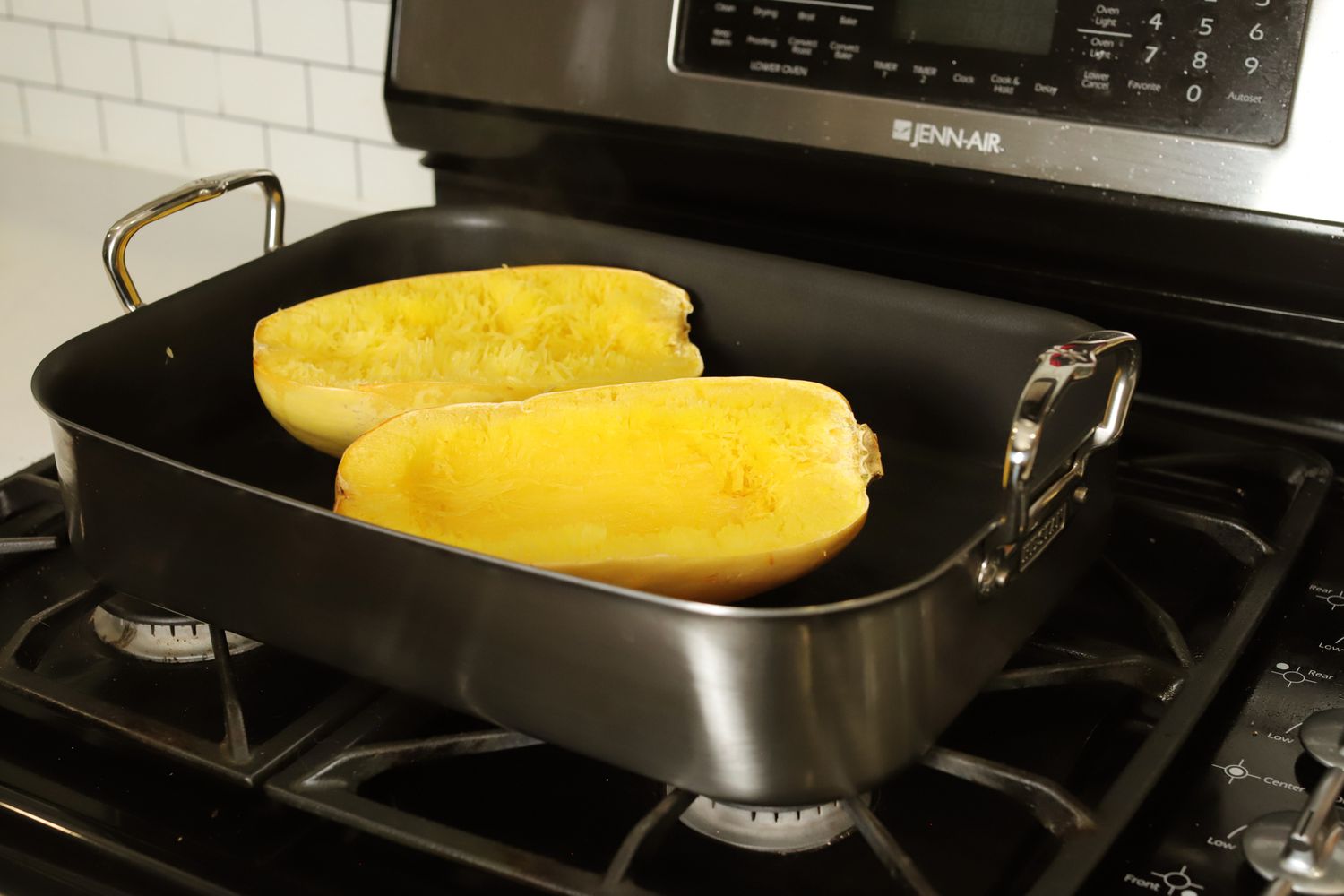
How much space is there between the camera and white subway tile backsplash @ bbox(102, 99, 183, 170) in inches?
56.5

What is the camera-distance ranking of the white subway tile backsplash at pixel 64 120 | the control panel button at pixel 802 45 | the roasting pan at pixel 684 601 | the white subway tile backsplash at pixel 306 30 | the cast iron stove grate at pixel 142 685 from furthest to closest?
the white subway tile backsplash at pixel 64 120, the white subway tile backsplash at pixel 306 30, the control panel button at pixel 802 45, the cast iron stove grate at pixel 142 685, the roasting pan at pixel 684 601

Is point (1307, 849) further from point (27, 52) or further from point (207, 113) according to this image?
point (27, 52)

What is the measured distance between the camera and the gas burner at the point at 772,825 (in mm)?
579

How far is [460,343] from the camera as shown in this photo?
33.8 inches

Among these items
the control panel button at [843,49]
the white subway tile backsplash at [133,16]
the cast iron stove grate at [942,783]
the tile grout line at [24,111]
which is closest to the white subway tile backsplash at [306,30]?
the white subway tile backsplash at [133,16]

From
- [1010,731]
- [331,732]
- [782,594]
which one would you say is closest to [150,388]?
[331,732]

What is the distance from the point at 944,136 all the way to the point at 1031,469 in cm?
34

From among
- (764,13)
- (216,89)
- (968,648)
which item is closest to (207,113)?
(216,89)

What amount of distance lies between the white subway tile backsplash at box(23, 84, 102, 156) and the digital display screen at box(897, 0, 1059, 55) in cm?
103

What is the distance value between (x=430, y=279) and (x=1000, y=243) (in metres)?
0.37

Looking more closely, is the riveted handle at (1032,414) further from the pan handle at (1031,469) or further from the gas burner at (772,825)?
the gas burner at (772,825)

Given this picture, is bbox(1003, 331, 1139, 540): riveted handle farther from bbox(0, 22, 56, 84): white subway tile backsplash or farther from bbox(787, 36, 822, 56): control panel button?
bbox(0, 22, 56, 84): white subway tile backsplash

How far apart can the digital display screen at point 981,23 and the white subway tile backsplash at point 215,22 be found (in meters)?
0.76

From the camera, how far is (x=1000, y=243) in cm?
86
